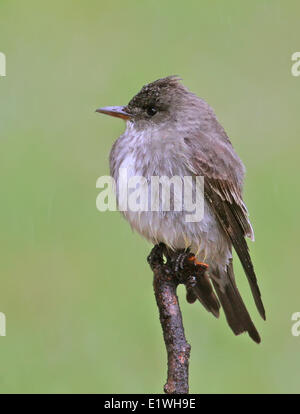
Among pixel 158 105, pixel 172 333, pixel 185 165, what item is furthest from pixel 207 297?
pixel 172 333

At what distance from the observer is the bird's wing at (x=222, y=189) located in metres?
4.96

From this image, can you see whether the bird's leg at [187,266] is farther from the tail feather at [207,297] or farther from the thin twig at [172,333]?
the tail feather at [207,297]

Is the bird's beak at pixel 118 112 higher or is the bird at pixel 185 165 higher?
the bird's beak at pixel 118 112

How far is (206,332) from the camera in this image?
678 centimetres

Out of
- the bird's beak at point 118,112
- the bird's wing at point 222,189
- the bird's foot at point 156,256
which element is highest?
the bird's beak at point 118,112

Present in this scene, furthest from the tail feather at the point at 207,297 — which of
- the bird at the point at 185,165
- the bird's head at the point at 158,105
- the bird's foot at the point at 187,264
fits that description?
the bird's head at the point at 158,105

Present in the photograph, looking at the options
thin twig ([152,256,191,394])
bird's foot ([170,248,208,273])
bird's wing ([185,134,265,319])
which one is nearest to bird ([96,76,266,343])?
bird's wing ([185,134,265,319])

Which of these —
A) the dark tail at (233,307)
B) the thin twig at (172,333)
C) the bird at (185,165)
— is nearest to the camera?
the thin twig at (172,333)

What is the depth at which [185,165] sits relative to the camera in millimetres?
4895

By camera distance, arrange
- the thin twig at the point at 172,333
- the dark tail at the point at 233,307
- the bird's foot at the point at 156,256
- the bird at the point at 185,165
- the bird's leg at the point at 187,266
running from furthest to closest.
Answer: the dark tail at the point at 233,307 < the bird at the point at 185,165 < the bird's foot at the point at 156,256 < the bird's leg at the point at 187,266 < the thin twig at the point at 172,333

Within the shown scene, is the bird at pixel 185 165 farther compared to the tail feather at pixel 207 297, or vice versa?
the tail feather at pixel 207 297

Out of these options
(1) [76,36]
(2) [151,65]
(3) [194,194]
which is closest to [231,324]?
(3) [194,194]

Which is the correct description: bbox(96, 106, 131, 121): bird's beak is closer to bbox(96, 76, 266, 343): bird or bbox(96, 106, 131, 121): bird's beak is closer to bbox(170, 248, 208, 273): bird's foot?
bbox(96, 76, 266, 343): bird

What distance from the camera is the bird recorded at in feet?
16.1
